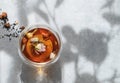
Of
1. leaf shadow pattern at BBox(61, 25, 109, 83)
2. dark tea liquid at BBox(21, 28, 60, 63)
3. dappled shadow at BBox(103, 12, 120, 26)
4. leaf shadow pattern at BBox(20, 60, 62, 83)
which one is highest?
dappled shadow at BBox(103, 12, 120, 26)

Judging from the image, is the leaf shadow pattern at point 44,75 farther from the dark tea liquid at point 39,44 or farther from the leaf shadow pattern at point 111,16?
the leaf shadow pattern at point 111,16

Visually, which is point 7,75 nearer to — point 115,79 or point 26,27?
point 26,27

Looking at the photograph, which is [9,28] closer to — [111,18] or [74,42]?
[74,42]

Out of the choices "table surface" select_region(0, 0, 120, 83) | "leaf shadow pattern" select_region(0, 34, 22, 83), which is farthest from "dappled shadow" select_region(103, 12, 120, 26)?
"leaf shadow pattern" select_region(0, 34, 22, 83)

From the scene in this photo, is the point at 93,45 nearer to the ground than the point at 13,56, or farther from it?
farther from it

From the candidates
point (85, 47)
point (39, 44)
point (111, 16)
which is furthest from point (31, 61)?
point (111, 16)

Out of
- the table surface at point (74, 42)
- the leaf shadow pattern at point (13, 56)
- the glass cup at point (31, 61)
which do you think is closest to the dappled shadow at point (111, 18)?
the table surface at point (74, 42)

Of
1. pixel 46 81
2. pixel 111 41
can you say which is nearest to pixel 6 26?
pixel 46 81

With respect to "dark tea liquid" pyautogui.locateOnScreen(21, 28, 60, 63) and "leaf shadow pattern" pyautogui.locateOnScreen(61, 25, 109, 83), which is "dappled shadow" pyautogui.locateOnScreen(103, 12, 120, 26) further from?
"dark tea liquid" pyautogui.locateOnScreen(21, 28, 60, 63)

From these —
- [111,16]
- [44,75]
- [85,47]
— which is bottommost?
[44,75]
